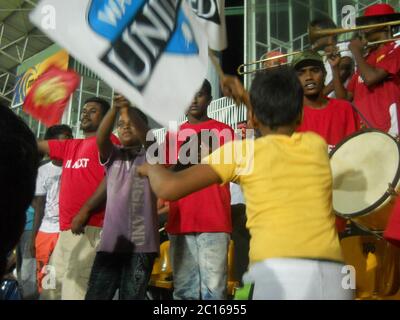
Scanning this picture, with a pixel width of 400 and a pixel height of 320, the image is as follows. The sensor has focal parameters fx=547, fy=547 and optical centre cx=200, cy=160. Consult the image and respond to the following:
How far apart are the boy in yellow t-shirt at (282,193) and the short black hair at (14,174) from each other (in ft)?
3.97

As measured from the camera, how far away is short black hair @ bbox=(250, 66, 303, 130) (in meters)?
2.43

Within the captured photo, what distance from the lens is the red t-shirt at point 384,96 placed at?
12.8ft

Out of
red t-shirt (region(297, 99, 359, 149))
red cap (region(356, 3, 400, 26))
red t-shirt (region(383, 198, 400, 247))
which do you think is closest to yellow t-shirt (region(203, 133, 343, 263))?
red t-shirt (region(383, 198, 400, 247))

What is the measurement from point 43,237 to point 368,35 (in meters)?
3.27

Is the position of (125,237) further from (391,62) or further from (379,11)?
(379,11)

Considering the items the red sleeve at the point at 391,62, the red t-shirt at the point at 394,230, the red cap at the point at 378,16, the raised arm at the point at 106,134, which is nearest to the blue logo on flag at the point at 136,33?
the raised arm at the point at 106,134

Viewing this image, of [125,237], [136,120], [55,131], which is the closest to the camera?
[136,120]

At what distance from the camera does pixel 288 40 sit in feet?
29.4

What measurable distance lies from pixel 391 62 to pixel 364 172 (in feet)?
4.26

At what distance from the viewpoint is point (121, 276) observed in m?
3.42

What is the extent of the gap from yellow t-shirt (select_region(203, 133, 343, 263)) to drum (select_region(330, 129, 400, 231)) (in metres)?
0.72

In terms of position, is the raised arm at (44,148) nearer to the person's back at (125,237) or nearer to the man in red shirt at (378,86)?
the person's back at (125,237)

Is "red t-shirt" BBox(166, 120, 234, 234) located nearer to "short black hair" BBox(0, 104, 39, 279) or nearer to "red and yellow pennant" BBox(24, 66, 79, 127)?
"red and yellow pennant" BBox(24, 66, 79, 127)

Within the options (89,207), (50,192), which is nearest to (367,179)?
(89,207)
